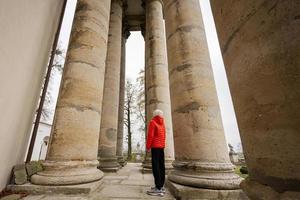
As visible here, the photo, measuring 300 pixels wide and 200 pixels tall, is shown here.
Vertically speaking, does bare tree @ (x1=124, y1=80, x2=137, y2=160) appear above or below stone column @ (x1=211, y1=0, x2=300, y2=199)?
above

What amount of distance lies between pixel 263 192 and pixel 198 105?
155 inches

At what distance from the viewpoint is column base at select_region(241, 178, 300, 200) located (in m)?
1.42

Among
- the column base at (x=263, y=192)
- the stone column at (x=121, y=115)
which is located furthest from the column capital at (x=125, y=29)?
the column base at (x=263, y=192)

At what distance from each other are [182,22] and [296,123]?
621 centimetres

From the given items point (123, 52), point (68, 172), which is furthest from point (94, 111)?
point (123, 52)

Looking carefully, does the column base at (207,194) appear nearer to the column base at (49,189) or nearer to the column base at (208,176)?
the column base at (208,176)

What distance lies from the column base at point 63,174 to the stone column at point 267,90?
453 cm

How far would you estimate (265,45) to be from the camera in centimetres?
168

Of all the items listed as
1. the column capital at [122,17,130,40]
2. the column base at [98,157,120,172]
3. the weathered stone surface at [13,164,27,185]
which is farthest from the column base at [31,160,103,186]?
the column capital at [122,17,130,40]

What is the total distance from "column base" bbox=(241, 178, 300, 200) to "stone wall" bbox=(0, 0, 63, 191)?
588 cm

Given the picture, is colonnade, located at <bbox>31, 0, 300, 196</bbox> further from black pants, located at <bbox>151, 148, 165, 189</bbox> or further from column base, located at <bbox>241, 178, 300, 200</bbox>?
black pants, located at <bbox>151, 148, 165, 189</bbox>

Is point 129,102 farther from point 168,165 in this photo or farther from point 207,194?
point 207,194

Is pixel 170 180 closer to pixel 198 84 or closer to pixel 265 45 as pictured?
pixel 198 84

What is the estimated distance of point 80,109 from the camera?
5727 millimetres
